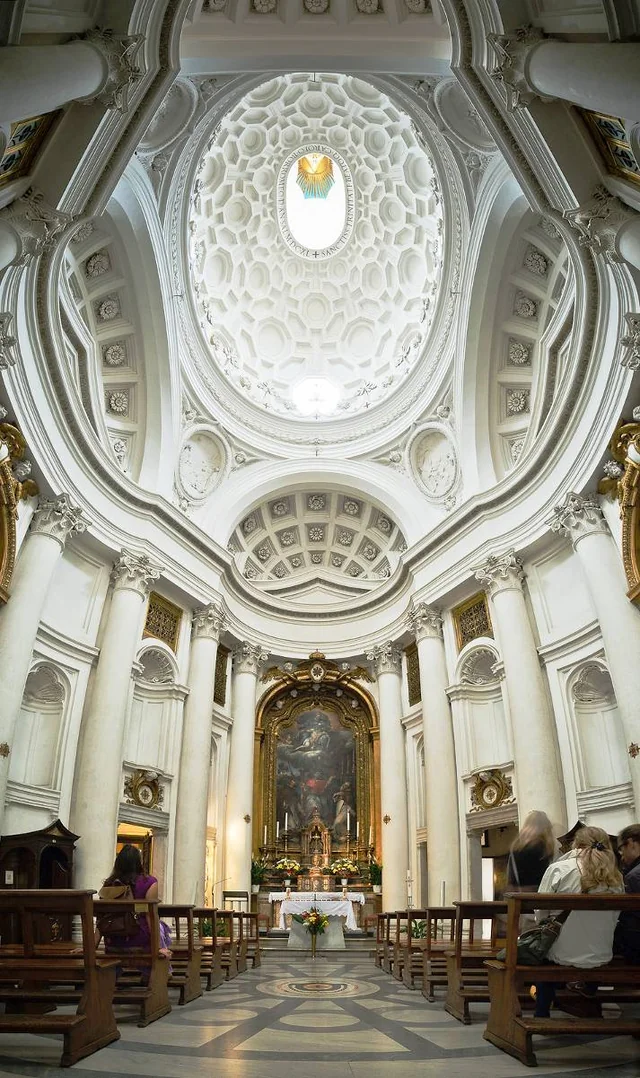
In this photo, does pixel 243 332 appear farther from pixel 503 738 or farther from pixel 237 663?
pixel 503 738

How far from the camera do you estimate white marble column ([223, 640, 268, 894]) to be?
19422 mm

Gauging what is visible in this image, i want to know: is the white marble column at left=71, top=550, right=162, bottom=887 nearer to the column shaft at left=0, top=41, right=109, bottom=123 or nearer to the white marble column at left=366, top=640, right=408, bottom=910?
the white marble column at left=366, top=640, right=408, bottom=910

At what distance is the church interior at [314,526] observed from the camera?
6.36 metres

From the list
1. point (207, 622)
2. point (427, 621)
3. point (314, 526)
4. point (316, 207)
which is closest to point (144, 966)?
point (207, 622)

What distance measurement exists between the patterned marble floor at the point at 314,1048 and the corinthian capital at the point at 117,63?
10.1 meters

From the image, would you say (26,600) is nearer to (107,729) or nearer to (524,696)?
(107,729)

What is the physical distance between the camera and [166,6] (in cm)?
896

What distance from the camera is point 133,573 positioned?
16.2 meters

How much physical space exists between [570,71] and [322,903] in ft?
57.8

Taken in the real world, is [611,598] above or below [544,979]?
above

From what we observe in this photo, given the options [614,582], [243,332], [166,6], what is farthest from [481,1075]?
[243,332]

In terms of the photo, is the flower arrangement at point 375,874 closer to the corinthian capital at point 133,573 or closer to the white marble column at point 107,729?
the white marble column at point 107,729

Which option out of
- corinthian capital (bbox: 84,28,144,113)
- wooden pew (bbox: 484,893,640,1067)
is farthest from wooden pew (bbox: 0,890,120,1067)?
corinthian capital (bbox: 84,28,144,113)

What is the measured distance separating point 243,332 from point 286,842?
656 inches
